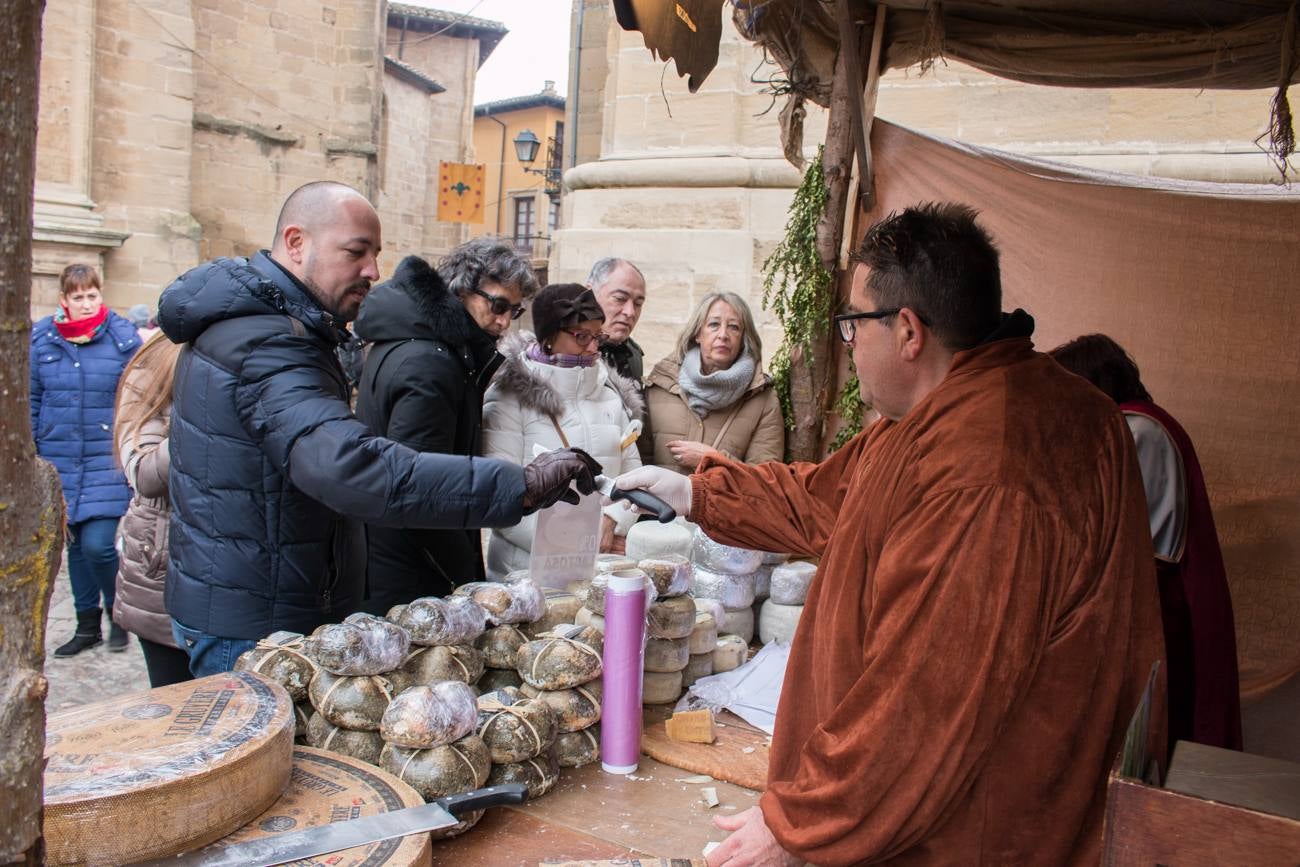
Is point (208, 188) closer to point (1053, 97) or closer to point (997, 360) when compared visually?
point (1053, 97)

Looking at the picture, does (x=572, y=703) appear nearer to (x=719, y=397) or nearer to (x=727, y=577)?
(x=727, y=577)

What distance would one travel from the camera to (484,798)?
1.78 m

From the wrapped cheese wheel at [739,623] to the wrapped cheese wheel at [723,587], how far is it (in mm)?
25

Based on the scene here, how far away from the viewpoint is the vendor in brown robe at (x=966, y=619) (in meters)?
1.50

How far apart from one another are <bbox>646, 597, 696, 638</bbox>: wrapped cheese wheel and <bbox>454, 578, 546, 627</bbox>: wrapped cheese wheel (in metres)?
0.29

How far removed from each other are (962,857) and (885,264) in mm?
1064

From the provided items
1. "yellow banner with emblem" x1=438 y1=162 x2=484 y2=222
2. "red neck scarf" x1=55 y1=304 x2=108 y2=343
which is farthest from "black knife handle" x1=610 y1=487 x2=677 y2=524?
"yellow banner with emblem" x1=438 y1=162 x2=484 y2=222

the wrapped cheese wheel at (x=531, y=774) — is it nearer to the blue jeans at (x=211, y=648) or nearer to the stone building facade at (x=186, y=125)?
the blue jeans at (x=211, y=648)

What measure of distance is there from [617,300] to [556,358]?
33.0 inches

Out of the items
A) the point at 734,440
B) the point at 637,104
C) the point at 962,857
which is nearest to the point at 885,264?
the point at 962,857

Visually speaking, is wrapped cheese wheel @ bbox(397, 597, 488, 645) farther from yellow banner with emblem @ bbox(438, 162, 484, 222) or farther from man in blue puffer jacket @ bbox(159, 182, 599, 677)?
yellow banner with emblem @ bbox(438, 162, 484, 222)

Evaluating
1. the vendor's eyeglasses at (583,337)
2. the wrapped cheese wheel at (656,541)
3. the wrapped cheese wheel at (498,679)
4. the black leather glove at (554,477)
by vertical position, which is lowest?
the wrapped cheese wheel at (498,679)

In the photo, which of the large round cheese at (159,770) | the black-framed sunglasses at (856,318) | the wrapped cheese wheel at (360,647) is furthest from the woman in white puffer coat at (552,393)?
the large round cheese at (159,770)

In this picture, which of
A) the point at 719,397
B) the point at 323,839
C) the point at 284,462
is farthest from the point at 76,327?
the point at 323,839
